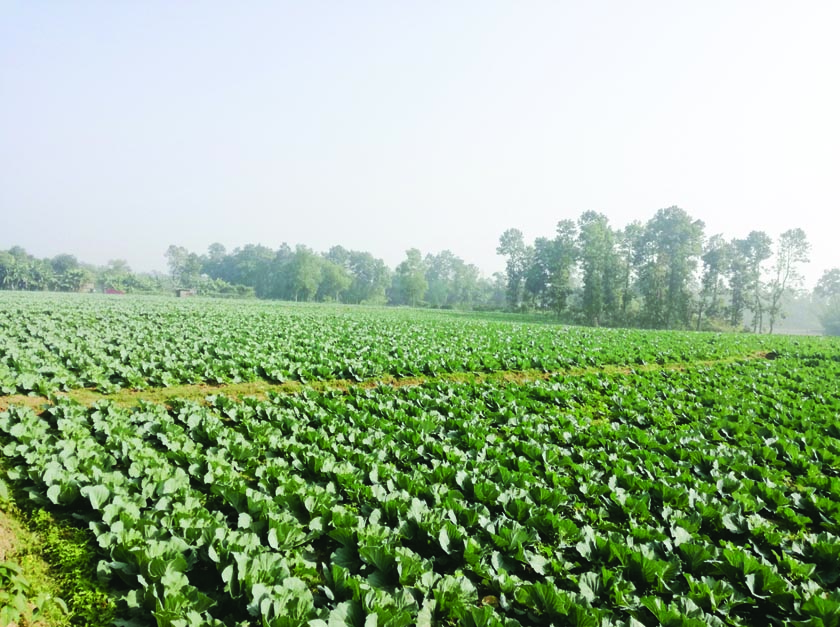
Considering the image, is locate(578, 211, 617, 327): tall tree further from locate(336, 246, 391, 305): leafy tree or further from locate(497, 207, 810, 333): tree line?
locate(336, 246, 391, 305): leafy tree

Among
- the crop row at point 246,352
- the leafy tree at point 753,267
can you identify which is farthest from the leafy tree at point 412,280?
the crop row at point 246,352

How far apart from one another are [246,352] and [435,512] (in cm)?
1028

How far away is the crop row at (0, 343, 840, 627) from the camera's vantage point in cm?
333

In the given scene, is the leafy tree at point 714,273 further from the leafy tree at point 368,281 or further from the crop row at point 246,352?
the leafy tree at point 368,281

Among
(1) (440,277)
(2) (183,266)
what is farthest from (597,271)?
(2) (183,266)

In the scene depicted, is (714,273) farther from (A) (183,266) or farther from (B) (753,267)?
(A) (183,266)

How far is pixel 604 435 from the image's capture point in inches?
304

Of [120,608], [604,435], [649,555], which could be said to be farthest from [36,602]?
[604,435]

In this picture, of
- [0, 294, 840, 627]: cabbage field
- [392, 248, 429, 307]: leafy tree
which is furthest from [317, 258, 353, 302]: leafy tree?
[0, 294, 840, 627]: cabbage field

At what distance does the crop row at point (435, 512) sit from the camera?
3332 millimetres

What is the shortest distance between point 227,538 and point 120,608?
83 centimetres

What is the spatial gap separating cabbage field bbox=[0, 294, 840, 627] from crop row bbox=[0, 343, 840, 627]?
0.02 meters

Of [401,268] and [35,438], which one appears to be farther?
[401,268]

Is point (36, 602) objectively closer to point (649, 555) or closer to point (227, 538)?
point (227, 538)
